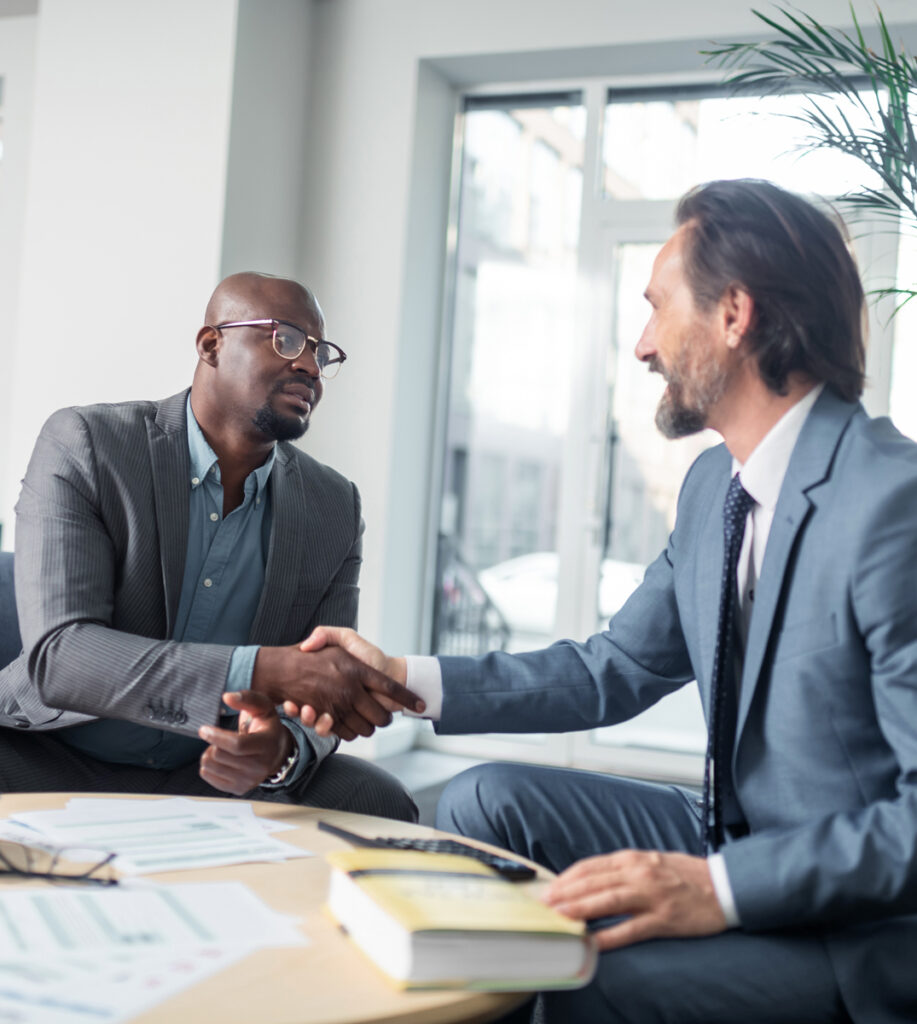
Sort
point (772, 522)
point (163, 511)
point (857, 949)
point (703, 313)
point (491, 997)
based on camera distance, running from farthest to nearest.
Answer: point (163, 511) < point (703, 313) < point (772, 522) < point (857, 949) < point (491, 997)

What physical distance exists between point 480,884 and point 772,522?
0.61m

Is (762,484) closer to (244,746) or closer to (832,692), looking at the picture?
(832,692)

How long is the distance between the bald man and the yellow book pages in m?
0.48

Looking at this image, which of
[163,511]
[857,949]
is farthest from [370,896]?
[163,511]

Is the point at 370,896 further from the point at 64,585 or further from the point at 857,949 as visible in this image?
the point at 64,585

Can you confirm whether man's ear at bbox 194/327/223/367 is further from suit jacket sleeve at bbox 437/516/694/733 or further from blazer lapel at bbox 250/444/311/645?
suit jacket sleeve at bbox 437/516/694/733

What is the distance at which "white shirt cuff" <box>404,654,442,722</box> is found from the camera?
5.41ft

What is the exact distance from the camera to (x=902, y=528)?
124 cm

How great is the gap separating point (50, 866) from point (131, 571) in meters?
0.85

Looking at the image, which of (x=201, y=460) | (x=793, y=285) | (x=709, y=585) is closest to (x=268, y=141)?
(x=201, y=460)

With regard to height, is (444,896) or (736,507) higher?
(736,507)

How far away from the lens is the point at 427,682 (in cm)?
166

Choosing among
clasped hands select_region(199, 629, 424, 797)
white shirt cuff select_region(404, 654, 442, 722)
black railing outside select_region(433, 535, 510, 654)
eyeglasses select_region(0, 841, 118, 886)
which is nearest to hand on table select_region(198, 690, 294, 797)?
clasped hands select_region(199, 629, 424, 797)

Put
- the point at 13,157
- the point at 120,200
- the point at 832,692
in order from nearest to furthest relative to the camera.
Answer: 1. the point at 832,692
2. the point at 120,200
3. the point at 13,157
